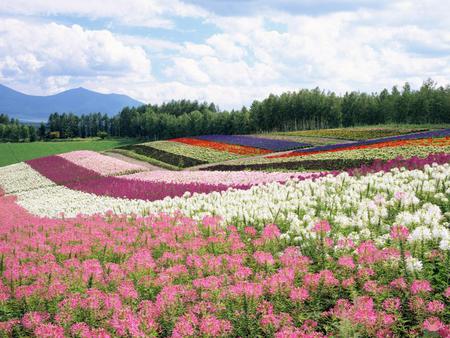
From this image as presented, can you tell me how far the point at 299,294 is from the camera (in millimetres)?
5484

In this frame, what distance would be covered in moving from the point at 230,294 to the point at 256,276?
67cm

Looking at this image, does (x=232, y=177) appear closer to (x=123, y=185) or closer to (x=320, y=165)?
(x=320, y=165)

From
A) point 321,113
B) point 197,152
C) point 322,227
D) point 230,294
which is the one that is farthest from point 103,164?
point 321,113

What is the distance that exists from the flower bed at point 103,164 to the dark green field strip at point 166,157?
3.79m

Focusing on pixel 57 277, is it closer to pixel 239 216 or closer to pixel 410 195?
pixel 239 216

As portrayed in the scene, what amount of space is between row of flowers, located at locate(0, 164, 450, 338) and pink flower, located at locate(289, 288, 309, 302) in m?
0.02

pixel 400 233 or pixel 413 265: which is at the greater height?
pixel 400 233

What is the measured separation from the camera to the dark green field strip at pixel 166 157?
42.8 meters

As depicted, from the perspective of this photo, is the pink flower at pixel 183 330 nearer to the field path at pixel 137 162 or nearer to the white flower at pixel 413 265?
the white flower at pixel 413 265

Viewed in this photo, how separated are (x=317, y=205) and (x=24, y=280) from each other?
5667mm

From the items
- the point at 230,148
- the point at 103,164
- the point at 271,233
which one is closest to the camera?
the point at 271,233

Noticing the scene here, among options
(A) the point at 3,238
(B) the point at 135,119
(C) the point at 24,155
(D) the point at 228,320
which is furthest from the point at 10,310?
(B) the point at 135,119

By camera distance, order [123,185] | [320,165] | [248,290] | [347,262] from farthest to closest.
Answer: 1. [320,165]
2. [123,185]
3. [347,262]
4. [248,290]

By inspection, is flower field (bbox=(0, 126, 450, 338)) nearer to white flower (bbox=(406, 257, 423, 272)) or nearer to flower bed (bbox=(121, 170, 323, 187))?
white flower (bbox=(406, 257, 423, 272))
